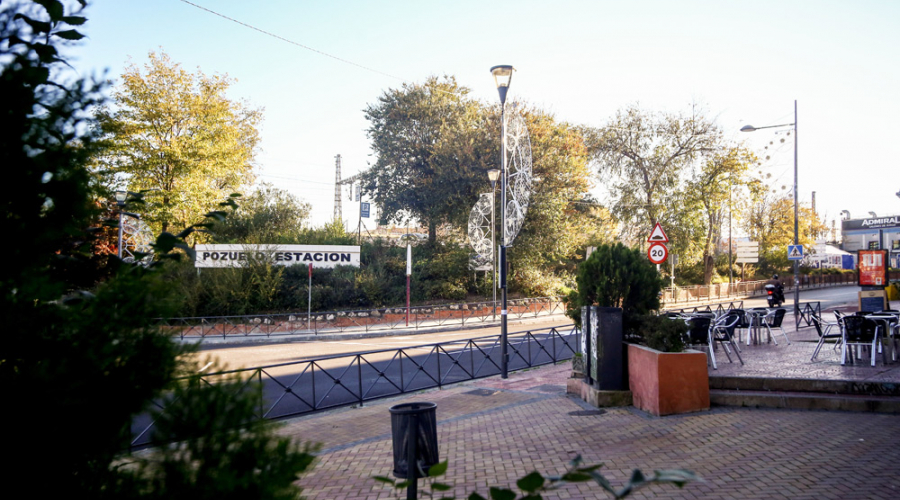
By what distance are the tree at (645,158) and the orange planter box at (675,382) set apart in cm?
3036

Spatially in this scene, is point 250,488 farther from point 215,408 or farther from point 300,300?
point 300,300

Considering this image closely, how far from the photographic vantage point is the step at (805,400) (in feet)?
25.7

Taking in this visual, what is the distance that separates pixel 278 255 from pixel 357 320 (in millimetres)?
5378

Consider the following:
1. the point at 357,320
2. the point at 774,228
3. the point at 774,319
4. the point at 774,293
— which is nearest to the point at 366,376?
the point at 774,319

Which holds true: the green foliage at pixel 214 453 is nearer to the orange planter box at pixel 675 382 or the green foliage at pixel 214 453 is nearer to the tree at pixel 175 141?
the orange planter box at pixel 675 382

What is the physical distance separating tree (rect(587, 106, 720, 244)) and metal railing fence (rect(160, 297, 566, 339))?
11.9 meters

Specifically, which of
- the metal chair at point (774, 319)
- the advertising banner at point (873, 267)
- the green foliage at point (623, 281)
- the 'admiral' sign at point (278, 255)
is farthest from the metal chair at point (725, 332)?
the 'admiral' sign at point (278, 255)

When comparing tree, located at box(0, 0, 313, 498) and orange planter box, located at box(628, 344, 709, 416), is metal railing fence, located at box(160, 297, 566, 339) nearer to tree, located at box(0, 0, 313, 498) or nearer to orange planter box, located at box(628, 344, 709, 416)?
orange planter box, located at box(628, 344, 709, 416)

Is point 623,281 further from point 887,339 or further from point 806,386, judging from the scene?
point 887,339

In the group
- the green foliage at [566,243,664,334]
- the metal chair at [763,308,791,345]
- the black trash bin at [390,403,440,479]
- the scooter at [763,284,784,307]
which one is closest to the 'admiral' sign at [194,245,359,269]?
the metal chair at [763,308,791,345]

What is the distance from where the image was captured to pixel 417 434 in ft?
17.8

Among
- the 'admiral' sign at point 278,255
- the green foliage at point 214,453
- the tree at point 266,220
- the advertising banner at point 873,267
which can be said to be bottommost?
the green foliage at point 214,453

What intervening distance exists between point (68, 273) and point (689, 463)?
5678 millimetres

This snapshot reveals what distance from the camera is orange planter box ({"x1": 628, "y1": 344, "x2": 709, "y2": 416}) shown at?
26.5ft
